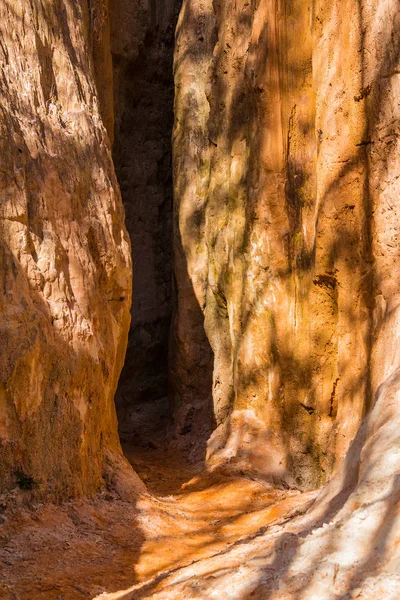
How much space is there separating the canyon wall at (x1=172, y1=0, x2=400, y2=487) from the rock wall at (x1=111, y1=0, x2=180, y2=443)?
112cm

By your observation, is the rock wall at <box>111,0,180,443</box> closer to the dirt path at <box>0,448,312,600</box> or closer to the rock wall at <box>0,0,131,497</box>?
the dirt path at <box>0,448,312,600</box>

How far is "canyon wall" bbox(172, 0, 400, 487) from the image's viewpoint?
5.07 metres

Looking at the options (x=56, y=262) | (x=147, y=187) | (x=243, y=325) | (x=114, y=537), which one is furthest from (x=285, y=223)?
(x=147, y=187)

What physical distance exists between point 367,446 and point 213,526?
246cm

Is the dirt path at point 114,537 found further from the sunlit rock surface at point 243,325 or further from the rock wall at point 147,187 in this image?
the rock wall at point 147,187

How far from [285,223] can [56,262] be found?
2542 mm

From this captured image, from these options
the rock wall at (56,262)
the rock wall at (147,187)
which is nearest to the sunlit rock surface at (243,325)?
the rock wall at (56,262)

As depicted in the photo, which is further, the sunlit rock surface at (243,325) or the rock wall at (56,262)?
the rock wall at (56,262)

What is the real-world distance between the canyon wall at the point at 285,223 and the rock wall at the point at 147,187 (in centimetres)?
112

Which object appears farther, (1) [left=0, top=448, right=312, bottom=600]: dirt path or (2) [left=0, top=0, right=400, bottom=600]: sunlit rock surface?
(1) [left=0, top=448, right=312, bottom=600]: dirt path

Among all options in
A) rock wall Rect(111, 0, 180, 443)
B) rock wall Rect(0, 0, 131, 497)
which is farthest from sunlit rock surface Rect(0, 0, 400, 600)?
rock wall Rect(111, 0, 180, 443)

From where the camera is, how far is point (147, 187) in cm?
1025

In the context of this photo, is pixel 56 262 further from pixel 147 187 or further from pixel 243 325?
pixel 147 187

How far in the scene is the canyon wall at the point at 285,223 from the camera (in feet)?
16.6
